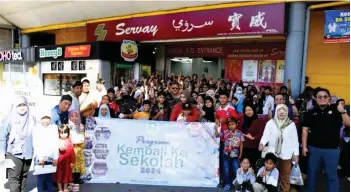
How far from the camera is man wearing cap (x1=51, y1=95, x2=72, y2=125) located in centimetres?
502

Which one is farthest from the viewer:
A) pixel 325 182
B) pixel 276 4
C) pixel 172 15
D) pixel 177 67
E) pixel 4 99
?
pixel 177 67

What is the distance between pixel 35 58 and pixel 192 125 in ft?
47.5

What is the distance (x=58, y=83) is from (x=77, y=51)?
2.93 metres

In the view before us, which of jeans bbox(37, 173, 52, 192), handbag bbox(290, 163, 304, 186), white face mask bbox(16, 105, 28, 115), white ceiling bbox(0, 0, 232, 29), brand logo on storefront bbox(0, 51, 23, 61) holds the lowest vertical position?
jeans bbox(37, 173, 52, 192)

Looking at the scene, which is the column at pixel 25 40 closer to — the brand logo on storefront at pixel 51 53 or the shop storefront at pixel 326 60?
the brand logo on storefront at pixel 51 53

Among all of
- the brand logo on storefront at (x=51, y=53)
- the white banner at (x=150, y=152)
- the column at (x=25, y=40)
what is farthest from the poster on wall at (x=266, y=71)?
the column at (x=25, y=40)

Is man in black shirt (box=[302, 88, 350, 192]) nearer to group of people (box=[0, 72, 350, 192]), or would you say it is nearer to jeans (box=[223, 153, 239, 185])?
group of people (box=[0, 72, 350, 192])

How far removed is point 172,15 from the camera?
13.0 metres

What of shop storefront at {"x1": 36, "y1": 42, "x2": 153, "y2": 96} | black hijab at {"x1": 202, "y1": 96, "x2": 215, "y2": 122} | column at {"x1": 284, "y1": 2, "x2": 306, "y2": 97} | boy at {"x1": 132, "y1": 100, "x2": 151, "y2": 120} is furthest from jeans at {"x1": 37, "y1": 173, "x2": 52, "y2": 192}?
shop storefront at {"x1": 36, "y1": 42, "x2": 153, "y2": 96}

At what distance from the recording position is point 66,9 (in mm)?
15266

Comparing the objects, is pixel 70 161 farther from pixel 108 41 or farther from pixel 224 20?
pixel 108 41

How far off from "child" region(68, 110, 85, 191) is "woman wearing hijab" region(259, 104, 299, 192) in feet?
9.51

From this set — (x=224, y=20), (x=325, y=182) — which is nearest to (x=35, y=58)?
(x=224, y=20)

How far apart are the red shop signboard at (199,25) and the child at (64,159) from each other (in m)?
7.79
